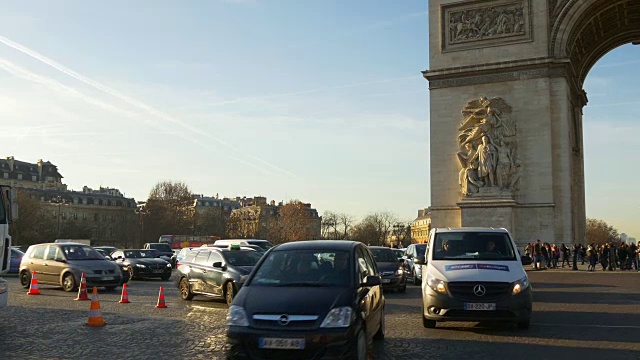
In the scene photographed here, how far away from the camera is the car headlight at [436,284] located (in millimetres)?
10391

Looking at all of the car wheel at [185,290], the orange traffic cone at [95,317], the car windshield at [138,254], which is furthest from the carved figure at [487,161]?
the orange traffic cone at [95,317]

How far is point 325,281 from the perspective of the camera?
7727 millimetres

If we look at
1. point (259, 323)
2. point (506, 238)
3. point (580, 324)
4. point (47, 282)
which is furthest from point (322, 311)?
point (47, 282)

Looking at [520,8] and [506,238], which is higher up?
[520,8]

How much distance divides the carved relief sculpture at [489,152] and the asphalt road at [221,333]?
51.5ft

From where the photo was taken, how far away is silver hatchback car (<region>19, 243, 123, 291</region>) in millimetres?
19078

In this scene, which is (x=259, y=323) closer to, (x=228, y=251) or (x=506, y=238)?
(x=506, y=238)

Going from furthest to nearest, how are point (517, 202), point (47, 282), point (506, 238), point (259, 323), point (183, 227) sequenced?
point (183, 227), point (517, 202), point (47, 282), point (506, 238), point (259, 323)

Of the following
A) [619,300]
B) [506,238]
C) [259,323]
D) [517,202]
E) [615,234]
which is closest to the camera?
[259,323]

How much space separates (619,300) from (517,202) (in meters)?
15.5

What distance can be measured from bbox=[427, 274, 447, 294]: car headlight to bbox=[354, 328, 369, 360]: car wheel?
9.88ft

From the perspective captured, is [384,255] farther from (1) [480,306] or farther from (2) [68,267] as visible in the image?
(1) [480,306]

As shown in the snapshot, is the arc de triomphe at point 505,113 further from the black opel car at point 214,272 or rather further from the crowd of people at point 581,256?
the black opel car at point 214,272

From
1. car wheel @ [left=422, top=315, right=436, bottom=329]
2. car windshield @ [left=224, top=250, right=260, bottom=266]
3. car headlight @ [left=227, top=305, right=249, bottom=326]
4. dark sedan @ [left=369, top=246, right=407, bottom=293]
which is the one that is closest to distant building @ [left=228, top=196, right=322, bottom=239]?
dark sedan @ [left=369, top=246, right=407, bottom=293]
